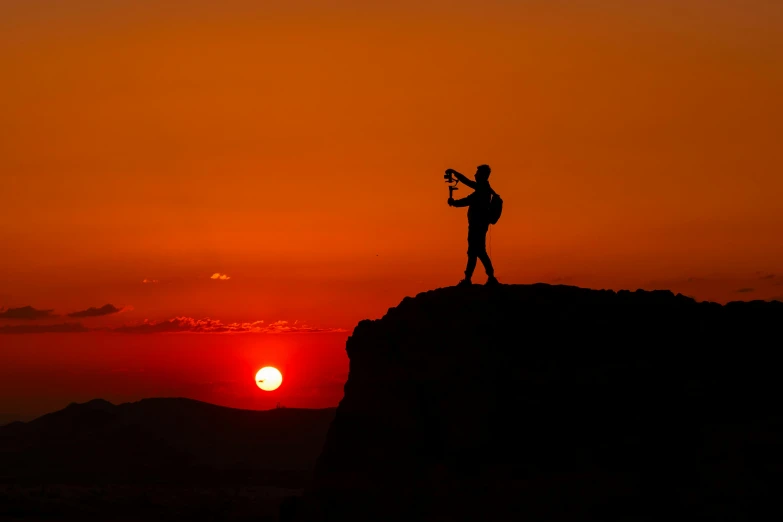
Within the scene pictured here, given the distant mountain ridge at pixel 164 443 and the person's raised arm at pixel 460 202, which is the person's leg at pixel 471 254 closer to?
the person's raised arm at pixel 460 202

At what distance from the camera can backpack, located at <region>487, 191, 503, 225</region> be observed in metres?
20.1

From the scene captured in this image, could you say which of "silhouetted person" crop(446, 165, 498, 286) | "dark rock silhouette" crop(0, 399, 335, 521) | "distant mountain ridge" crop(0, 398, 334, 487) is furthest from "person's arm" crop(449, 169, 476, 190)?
"distant mountain ridge" crop(0, 398, 334, 487)

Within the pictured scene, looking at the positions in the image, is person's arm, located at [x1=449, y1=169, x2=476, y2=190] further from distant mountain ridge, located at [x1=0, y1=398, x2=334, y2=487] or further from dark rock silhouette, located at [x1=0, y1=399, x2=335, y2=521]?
distant mountain ridge, located at [x1=0, y1=398, x2=334, y2=487]

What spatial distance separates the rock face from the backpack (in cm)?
157

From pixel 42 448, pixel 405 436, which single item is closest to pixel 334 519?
pixel 405 436

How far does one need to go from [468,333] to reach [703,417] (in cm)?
441

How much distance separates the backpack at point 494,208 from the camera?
2008 centimetres

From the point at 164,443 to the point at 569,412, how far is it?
3000 inches

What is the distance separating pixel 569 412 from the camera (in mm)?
17625

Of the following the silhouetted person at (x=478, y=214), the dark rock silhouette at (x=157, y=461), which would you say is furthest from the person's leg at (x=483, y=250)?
the dark rock silhouette at (x=157, y=461)

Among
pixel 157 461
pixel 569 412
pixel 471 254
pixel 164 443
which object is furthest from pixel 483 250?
pixel 164 443

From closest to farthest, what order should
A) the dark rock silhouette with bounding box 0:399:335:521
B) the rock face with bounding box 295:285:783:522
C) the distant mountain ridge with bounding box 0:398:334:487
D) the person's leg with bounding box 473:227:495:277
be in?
the rock face with bounding box 295:285:783:522, the person's leg with bounding box 473:227:495:277, the dark rock silhouette with bounding box 0:399:335:521, the distant mountain ridge with bounding box 0:398:334:487

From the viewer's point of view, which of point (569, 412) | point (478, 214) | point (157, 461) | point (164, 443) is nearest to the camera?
point (569, 412)

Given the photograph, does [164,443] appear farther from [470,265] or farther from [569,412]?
[569,412]
